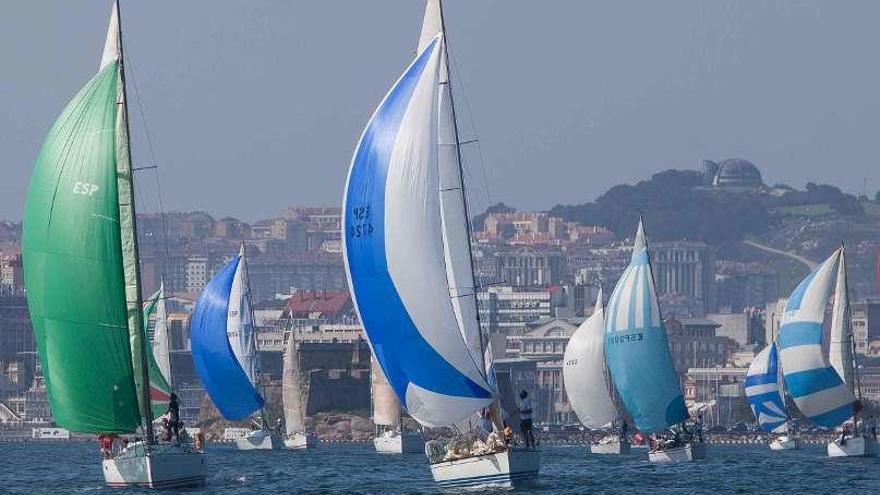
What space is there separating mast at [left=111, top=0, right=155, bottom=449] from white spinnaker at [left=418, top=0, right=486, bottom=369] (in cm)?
429

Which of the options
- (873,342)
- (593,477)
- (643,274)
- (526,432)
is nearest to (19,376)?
(873,342)

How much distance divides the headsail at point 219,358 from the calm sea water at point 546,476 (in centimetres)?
643

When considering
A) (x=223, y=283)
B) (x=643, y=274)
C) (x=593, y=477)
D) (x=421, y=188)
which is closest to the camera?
(x=421, y=188)

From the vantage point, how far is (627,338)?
5831 cm

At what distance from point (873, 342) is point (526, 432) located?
130m

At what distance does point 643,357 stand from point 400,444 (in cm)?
1896

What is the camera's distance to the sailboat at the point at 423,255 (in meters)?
37.1

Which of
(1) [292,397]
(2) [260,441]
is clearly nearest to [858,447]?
(2) [260,441]

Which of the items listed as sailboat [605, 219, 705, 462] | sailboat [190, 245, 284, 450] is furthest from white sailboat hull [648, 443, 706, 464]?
sailboat [190, 245, 284, 450]

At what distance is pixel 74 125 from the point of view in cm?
3838

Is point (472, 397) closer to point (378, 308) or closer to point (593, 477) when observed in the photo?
point (378, 308)

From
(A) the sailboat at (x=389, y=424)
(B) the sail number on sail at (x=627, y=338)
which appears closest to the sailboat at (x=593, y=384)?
(A) the sailboat at (x=389, y=424)

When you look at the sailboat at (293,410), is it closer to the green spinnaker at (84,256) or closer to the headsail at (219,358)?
the headsail at (219,358)

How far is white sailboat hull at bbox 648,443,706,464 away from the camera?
5641 centimetres
